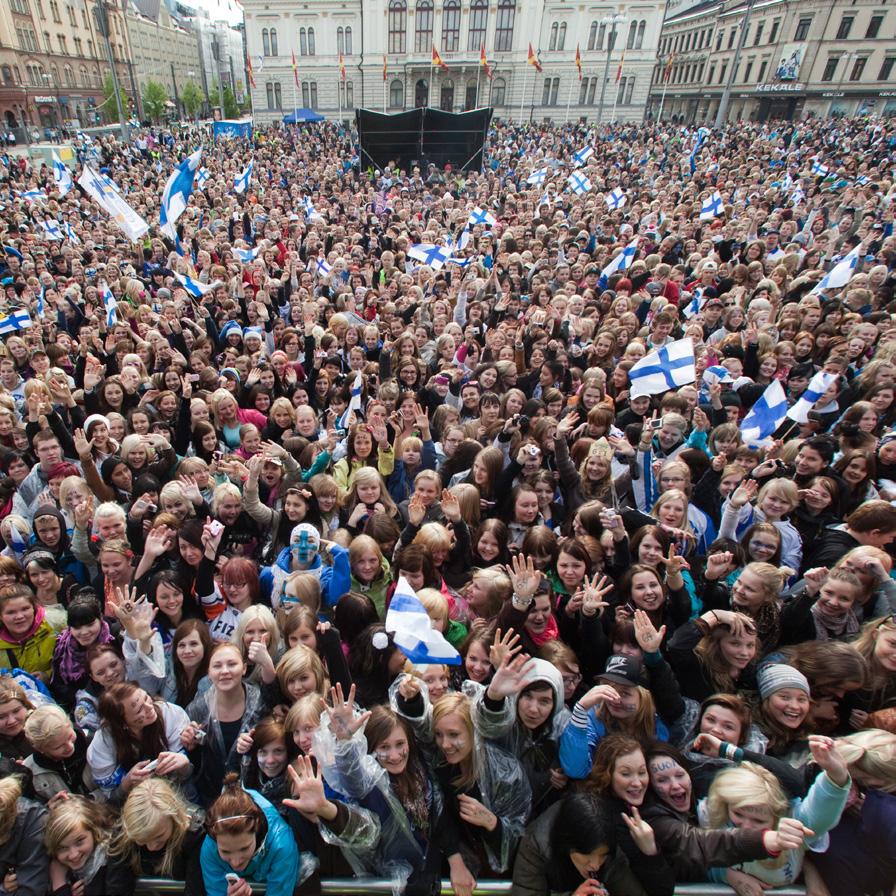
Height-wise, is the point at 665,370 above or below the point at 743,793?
above

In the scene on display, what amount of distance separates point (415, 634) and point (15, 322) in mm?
8231

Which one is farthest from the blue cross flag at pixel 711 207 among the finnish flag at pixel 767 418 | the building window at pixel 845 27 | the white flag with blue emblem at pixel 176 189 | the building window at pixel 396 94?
the building window at pixel 396 94

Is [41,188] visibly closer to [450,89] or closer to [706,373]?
[706,373]

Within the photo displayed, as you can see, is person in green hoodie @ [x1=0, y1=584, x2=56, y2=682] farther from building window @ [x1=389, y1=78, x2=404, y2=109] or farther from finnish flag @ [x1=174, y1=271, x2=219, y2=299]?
building window @ [x1=389, y1=78, x2=404, y2=109]

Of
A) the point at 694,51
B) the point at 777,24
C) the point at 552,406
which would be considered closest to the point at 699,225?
the point at 552,406

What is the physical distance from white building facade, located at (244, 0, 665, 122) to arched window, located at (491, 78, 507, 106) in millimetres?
103

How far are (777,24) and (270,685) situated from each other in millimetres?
72290

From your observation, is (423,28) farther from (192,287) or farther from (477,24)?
(192,287)

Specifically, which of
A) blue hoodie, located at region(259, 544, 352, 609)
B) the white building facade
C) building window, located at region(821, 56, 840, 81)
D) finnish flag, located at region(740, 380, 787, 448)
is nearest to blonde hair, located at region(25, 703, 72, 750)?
blue hoodie, located at region(259, 544, 352, 609)

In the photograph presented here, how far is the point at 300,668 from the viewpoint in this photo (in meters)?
2.90

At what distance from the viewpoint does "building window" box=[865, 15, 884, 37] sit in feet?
152

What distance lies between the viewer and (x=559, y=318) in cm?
813

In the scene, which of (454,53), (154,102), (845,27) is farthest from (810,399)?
(154,102)

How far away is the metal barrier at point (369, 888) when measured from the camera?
7.18ft
